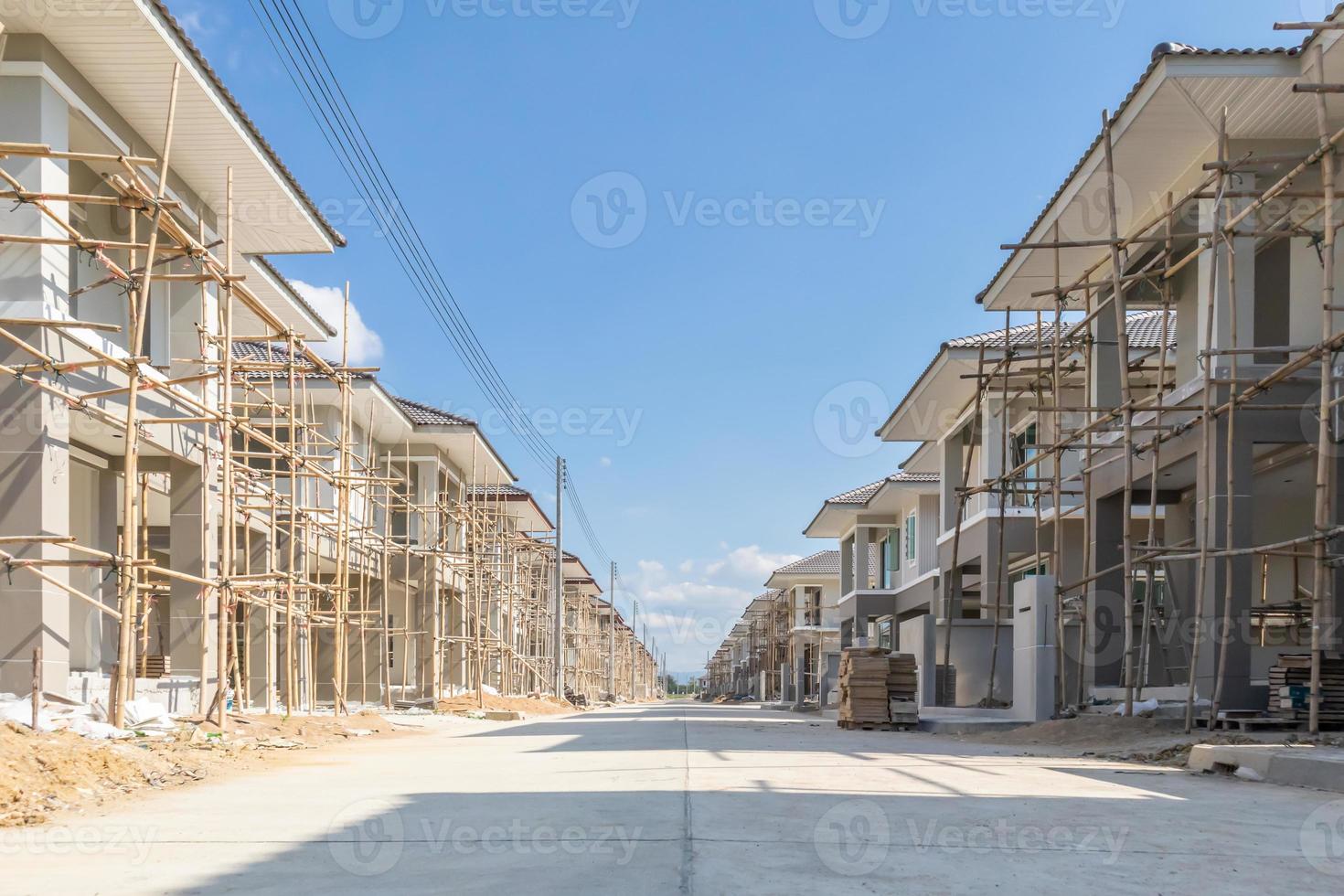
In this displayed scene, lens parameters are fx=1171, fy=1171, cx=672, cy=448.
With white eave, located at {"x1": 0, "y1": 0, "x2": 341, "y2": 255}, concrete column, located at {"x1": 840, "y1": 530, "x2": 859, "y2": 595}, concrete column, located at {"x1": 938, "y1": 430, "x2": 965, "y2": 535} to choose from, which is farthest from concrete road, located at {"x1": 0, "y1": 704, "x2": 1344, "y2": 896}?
concrete column, located at {"x1": 840, "y1": 530, "x2": 859, "y2": 595}

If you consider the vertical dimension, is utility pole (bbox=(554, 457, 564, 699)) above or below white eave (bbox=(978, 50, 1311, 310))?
below

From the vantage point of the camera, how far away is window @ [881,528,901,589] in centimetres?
3825

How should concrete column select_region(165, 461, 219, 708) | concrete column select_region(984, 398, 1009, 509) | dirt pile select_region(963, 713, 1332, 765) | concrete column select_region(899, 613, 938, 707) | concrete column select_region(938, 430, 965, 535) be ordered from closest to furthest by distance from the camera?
dirt pile select_region(963, 713, 1332, 765), concrete column select_region(165, 461, 219, 708), concrete column select_region(899, 613, 938, 707), concrete column select_region(984, 398, 1009, 509), concrete column select_region(938, 430, 965, 535)

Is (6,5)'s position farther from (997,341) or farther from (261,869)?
(997,341)

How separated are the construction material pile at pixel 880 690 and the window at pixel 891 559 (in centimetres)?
1802

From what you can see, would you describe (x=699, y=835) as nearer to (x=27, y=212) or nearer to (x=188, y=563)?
(x=27, y=212)

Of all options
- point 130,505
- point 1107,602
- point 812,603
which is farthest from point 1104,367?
point 812,603

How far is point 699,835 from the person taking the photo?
20.0 feet

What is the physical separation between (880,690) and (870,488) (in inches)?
780

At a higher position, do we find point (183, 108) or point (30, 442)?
point (183, 108)

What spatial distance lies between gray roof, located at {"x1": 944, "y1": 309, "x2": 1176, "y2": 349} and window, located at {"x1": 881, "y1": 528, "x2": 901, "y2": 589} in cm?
1402

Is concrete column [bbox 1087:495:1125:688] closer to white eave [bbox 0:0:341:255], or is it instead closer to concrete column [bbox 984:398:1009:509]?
concrete column [bbox 984:398:1009:509]

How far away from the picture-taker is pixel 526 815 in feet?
23.3

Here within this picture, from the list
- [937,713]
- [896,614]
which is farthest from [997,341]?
[896,614]
